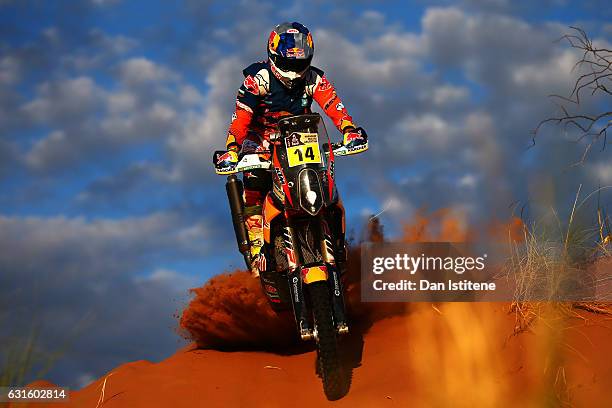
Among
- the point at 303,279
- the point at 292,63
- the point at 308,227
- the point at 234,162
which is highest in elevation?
the point at 292,63

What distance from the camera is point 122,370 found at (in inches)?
364

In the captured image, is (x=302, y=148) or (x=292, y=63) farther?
(x=292, y=63)

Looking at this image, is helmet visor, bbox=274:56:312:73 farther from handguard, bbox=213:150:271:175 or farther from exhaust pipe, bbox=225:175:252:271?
exhaust pipe, bbox=225:175:252:271

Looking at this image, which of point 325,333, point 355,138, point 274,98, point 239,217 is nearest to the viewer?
point 325,333

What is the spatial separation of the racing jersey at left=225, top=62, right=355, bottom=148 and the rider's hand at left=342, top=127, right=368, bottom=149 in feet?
2.09

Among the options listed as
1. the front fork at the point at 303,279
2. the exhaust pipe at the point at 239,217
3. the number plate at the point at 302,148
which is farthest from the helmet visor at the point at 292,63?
the front fork at the point at 303,279

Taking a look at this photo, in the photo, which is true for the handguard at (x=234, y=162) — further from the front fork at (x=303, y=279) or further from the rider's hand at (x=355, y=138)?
the rider's hand at (x=355, y=138)

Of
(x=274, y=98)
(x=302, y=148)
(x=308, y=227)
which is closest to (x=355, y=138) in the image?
(x=302, y=148)

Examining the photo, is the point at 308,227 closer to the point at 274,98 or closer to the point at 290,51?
the point at 274,98

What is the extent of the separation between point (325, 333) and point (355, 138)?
2.03m

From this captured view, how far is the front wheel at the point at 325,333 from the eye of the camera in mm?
7277

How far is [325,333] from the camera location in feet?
23.9

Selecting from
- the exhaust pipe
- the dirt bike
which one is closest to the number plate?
the dirt bike

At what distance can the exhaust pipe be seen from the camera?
9.13m
